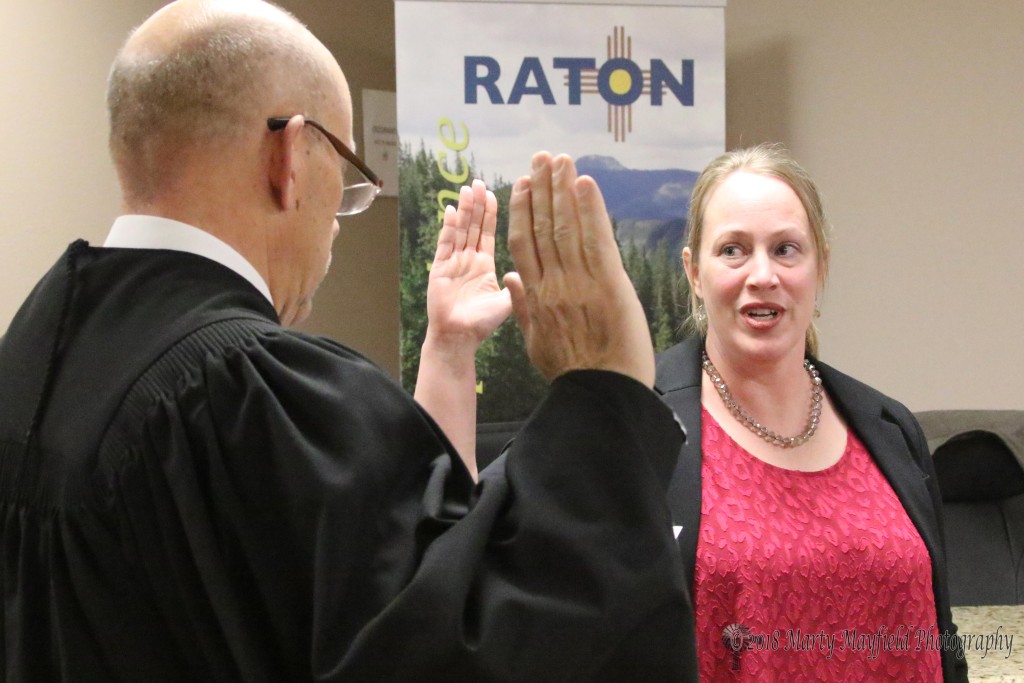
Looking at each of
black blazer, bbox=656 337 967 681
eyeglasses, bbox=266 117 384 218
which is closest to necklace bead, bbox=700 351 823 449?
black blazer, bbox=656 337 967 681

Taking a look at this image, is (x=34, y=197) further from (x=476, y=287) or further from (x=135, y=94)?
(x=135, y=94)

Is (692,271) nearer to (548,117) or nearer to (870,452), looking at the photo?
(870,452)

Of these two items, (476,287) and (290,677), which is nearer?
(290,677)

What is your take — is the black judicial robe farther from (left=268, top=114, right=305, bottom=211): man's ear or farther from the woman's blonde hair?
the woman's blonde hair

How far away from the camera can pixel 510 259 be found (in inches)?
147

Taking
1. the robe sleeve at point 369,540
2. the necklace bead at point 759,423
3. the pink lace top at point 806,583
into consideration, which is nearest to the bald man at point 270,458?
the robe sleeve at point 369,540

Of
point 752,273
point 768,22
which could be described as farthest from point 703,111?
point 752,273

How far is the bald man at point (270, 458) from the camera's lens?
0.88 m

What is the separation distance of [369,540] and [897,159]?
12.6 feet

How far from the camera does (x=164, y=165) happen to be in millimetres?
1032

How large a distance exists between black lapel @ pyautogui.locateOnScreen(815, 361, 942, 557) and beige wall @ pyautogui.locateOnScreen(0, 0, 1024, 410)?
2.14 meters

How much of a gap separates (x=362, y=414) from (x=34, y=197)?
2997 millimetres

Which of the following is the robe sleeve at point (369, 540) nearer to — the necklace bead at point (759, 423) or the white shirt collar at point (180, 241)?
the white shirt collar at point (180, 241)

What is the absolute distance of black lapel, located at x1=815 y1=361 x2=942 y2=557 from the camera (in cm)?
194
